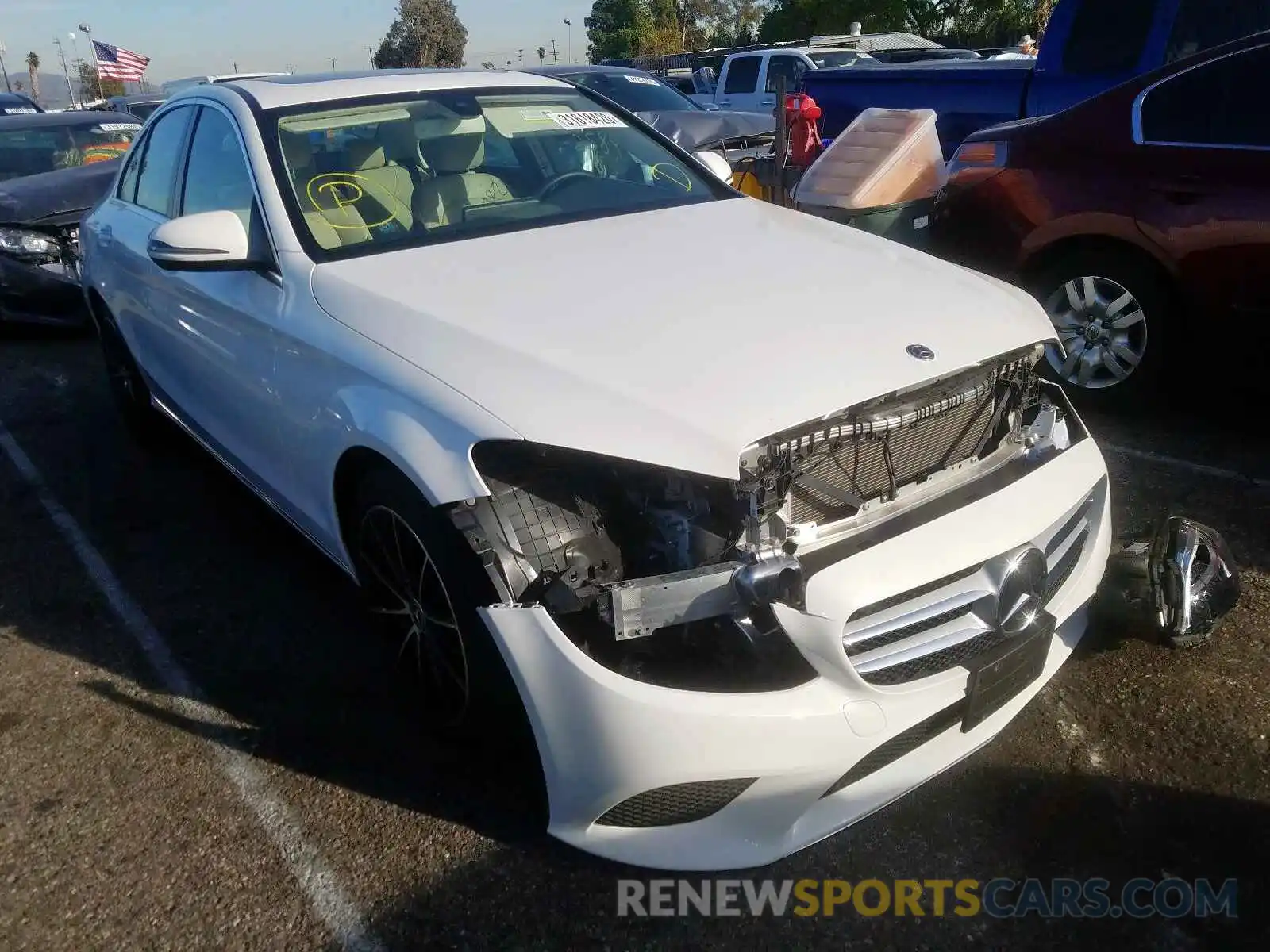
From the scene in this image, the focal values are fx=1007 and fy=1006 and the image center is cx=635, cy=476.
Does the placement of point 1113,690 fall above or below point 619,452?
below

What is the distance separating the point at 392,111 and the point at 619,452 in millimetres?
2077

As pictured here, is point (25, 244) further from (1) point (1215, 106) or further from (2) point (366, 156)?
(1) point (1215, 106)

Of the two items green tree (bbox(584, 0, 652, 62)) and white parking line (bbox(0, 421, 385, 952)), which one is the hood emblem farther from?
green tree (bbox(584, 0, 652, 62))

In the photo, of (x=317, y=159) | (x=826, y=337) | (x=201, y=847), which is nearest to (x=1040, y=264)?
(x=826, y=337)

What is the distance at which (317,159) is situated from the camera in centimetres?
325

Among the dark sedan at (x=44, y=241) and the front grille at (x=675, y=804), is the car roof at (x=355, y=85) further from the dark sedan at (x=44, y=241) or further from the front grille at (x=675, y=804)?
the dark sedan at (x=44, y=241)

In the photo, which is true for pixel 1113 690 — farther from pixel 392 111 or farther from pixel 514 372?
pixel 392 111

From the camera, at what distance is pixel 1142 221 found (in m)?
4.36

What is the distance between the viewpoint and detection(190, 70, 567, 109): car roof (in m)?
3.47

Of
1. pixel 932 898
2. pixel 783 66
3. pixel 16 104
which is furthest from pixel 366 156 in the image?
pixel 16 104

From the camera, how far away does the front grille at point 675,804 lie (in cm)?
206

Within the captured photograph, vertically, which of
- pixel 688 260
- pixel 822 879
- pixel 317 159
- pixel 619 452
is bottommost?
pixel 822 879

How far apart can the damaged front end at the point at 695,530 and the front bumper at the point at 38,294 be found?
620 cm

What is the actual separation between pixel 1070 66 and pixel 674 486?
6.37 m
